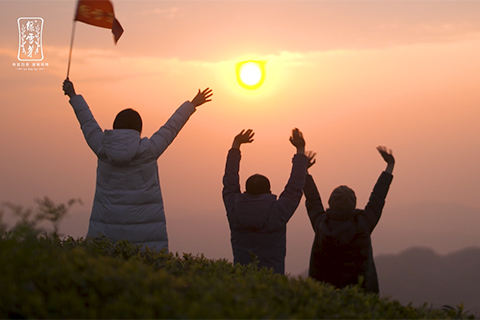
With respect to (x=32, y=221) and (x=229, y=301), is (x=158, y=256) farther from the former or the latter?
(x=229, y=301)

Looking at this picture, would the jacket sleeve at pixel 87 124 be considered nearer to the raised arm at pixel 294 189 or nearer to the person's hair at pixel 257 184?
the person's hair at pixel 257 184

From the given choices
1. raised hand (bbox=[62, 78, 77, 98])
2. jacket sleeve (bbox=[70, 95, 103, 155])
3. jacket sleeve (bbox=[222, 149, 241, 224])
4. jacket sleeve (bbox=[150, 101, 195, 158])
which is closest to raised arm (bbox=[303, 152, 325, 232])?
jacket sleeve (bbox=[222, 149, 241, 224])

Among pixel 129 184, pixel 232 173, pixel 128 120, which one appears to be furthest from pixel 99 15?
pixel 232 173

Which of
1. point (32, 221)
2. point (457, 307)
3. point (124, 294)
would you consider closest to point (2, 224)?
point (32, 221)

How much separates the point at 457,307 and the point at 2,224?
4805 millimetres

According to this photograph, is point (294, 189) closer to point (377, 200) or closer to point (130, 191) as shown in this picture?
point (377, 200)

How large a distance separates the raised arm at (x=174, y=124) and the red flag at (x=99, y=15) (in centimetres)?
207

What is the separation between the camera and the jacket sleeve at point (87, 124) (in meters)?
7.35

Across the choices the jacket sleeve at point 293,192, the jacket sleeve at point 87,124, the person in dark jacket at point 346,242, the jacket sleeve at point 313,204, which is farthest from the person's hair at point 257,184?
the jacket sleeve at point 87,124

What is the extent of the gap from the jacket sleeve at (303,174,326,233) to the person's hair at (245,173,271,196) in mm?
592

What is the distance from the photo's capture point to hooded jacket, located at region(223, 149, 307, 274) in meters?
6.66

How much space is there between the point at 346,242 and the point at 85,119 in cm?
374

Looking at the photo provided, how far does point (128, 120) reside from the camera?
7.18m

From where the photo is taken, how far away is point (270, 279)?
570 cm
